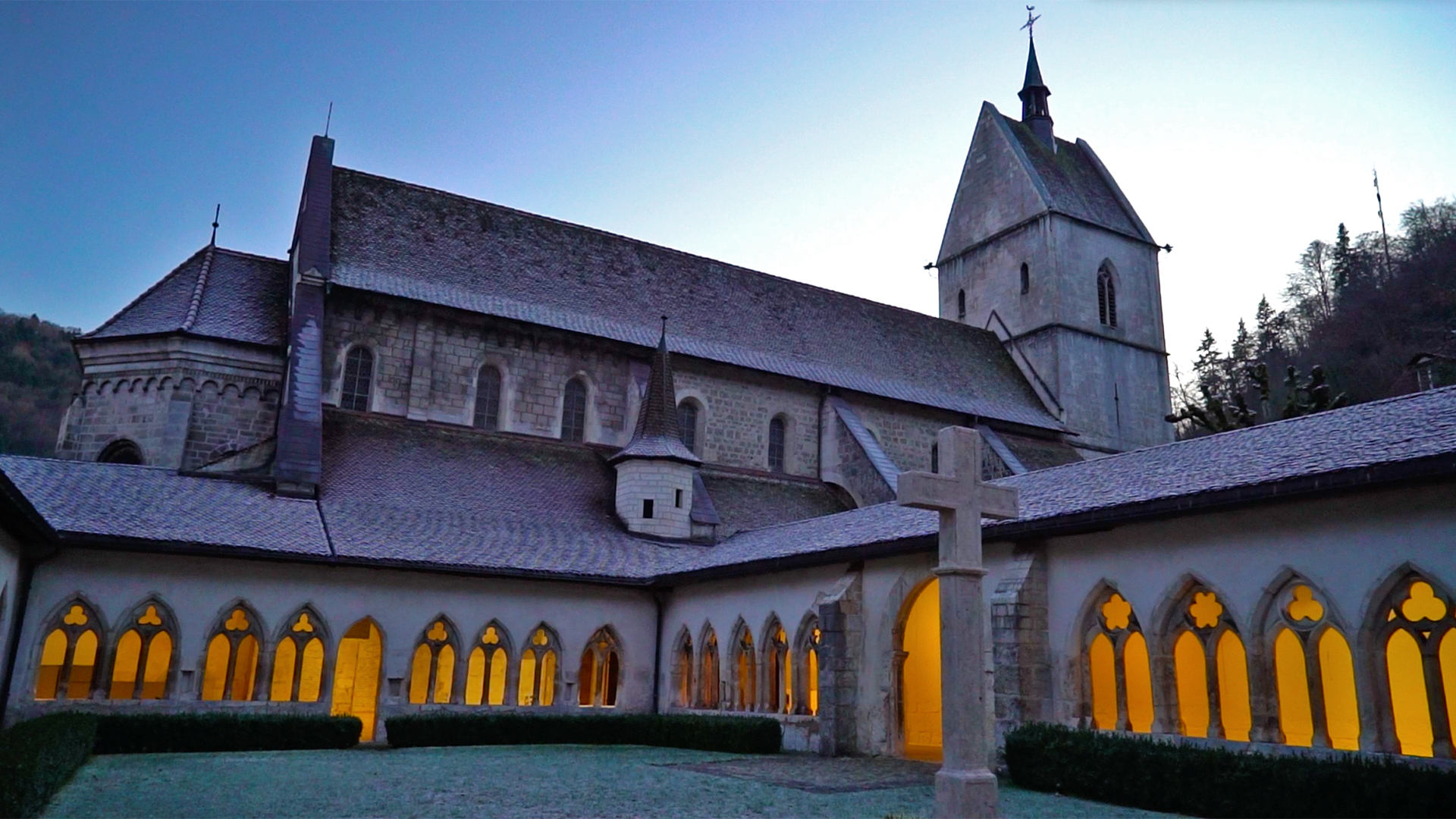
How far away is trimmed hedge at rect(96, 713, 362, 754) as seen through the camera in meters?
15.7

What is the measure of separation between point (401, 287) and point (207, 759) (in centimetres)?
1284

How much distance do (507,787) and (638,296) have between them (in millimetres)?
19180

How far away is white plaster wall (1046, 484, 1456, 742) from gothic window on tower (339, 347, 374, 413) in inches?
640

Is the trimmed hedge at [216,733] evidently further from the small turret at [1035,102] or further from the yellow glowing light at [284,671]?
the small turret at [1035,102]

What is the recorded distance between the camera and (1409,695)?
1325 cm

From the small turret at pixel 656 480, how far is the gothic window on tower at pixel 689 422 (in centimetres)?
222

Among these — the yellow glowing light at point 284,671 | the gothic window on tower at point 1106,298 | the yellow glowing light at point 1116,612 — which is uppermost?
the gothic window on tower at point 1106,298

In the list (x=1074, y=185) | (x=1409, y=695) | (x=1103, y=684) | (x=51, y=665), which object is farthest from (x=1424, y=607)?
(x=1074, y=185)

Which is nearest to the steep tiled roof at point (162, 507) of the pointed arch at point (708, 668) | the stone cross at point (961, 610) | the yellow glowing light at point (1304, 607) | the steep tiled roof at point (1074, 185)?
the pointed arch at point (708, 668)

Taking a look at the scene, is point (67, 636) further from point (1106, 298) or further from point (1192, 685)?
point (1106, 298)

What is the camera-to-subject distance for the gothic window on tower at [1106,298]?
129ft

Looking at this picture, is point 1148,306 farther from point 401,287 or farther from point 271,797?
point 271,797

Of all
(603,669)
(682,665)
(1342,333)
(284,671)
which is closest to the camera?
(284,671)

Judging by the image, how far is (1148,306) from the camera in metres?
40.4
